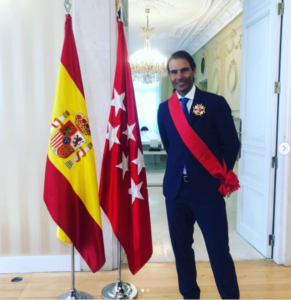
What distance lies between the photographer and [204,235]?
1.57m

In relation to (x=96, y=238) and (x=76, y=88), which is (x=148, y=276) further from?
(x=76, y=88)

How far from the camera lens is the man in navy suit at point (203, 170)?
1519 millimetres

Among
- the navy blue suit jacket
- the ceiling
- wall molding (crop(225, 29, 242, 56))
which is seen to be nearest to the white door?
the navy blue suit jacket

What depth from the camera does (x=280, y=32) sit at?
229 centimetres

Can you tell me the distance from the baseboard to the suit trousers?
3.17ft

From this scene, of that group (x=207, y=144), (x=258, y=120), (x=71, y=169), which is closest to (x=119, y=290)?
(x=71, y=169)

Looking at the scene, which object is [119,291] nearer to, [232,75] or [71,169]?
[71,169]

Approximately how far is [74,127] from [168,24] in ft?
17.0

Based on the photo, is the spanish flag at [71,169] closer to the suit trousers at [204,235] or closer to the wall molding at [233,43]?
the suit trousers at [204,235]

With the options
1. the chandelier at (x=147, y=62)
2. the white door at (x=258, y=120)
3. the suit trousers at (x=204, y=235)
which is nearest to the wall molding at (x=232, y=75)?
the chandelier at (x=147, y=62)

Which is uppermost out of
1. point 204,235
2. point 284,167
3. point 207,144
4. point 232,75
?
point 232,75

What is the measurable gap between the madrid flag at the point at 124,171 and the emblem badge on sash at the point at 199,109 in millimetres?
450

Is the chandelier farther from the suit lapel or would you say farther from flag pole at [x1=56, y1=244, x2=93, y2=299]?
flag pole at [x1=56, y1=244, x2=93, y2=299]

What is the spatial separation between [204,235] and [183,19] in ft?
17.3
